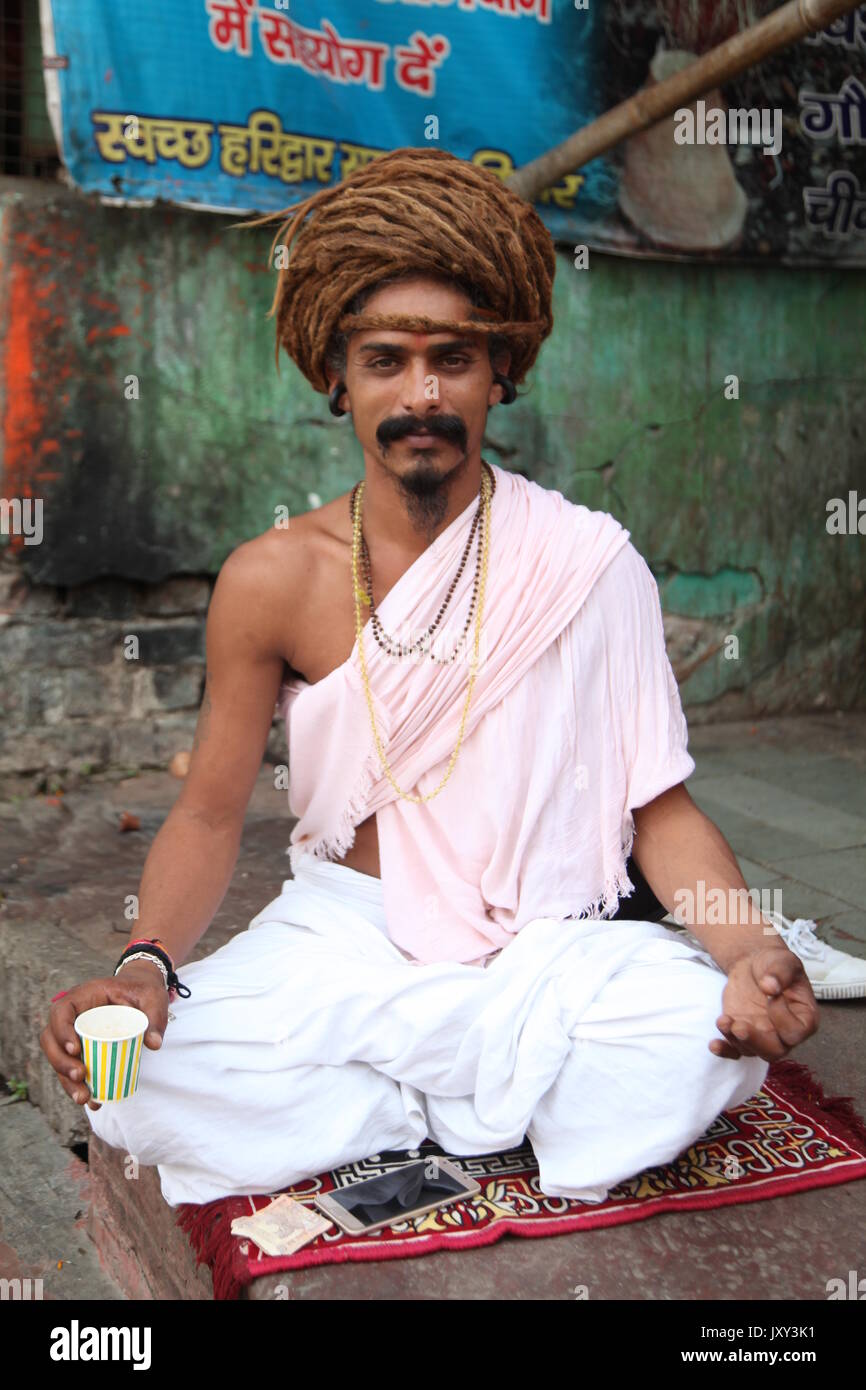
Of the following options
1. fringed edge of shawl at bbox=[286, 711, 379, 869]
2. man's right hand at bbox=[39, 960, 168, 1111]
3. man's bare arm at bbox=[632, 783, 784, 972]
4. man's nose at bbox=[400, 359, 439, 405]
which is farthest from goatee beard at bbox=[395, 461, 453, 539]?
man's right hand at bbox=[39, 960, 168, 1111]

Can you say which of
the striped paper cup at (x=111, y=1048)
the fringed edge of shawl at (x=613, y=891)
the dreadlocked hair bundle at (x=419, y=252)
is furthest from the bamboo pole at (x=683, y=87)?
the striped paper cup at (x=111, y=1048)

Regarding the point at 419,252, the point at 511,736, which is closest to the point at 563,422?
Answer: the point at 419,252

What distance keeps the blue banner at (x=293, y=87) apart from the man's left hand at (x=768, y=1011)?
11.8 ft

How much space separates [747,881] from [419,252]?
2318 millimetres

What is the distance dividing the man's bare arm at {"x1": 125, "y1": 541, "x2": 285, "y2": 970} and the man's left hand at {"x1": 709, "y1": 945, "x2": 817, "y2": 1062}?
971 millimetres

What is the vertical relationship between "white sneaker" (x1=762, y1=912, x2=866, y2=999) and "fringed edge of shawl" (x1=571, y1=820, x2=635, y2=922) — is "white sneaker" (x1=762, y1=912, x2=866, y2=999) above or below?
below

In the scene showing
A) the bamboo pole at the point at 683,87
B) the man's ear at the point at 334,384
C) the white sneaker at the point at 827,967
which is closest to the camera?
the man's ear at the point at 334,384

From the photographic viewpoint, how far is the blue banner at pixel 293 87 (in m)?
4.53

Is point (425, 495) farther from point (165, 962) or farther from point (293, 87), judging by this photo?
point (293, 87)

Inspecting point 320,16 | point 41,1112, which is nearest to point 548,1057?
point 41,1112

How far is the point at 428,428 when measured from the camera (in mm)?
2543

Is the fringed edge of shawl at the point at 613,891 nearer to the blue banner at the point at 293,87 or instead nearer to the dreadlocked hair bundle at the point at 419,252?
the dreadlocked hair bundle at the point at 419,252

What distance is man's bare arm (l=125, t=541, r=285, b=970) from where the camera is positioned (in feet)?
8.50

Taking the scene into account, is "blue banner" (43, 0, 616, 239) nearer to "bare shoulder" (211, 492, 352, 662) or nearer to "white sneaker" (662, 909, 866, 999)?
"bare shoulder" (211, 492, 352, 662)
